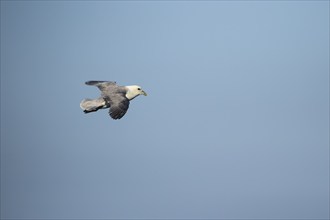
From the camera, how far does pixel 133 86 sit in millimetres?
36844

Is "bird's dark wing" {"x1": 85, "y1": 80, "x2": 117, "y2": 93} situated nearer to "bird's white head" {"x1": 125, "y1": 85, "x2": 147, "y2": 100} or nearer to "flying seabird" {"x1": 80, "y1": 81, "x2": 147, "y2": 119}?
"flying seabird" {"x1": 80, "y1": 81, "x2": 147, "y2": 119}

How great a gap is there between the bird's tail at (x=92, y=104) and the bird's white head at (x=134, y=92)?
137 cm

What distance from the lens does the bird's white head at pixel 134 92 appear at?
36.2m

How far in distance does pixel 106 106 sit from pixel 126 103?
4.32 ft

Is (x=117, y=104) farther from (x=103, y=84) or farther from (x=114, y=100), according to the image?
(x=103, y=84)

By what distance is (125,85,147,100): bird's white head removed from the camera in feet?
119

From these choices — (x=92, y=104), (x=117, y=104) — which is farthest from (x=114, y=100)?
(x=92, y=104)

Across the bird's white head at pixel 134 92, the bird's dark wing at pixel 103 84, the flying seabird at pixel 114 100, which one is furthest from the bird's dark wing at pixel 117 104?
the bird's dark wing at pixel 103 84

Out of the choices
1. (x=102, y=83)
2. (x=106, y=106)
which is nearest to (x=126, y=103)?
(x=106, y=106)

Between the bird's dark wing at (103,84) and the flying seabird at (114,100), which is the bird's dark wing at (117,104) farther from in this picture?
the bird's dark wing at (103,84)

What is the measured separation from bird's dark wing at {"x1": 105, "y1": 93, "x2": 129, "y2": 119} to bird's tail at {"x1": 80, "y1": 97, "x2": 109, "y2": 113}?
1.19 ft

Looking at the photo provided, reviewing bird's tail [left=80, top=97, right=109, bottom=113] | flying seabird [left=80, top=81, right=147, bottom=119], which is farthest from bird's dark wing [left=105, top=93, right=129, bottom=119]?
bird's tail [left=80, top=97, right=109, bottom=113]

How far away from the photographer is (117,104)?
35.0 meters

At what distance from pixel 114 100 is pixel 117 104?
46 cm
